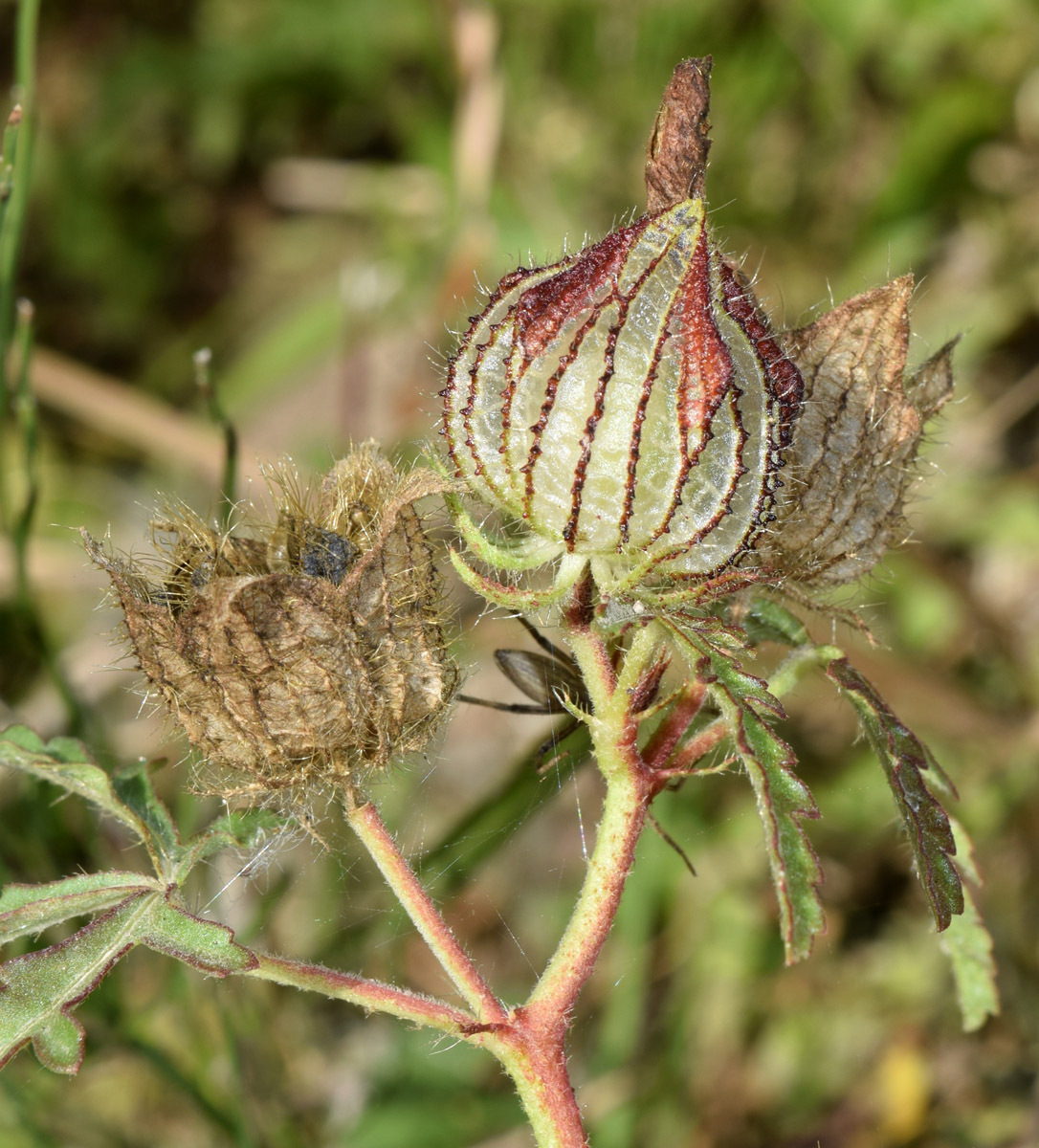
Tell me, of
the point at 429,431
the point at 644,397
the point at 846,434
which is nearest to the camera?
the point at 644,397

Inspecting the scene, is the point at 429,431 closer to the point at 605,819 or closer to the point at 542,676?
the point at 542,676

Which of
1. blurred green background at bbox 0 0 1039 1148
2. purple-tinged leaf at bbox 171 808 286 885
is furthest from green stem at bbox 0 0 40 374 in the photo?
purple-tinged leaf at bbox 171 808 286 885

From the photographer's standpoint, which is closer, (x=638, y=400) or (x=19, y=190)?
(x=638, y=400)

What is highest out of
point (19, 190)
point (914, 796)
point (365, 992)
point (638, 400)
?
point (19, 190)

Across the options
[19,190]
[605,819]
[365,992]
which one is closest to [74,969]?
[365,992]

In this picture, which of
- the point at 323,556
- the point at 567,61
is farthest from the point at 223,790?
the point at 567,61

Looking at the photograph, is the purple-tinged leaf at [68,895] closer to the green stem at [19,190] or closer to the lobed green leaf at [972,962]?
the lobed green leaf at [972,962]

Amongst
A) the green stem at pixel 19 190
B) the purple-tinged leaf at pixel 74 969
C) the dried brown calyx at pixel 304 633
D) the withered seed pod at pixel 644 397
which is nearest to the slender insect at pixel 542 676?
the dried brown calyx at pixel 304 633
